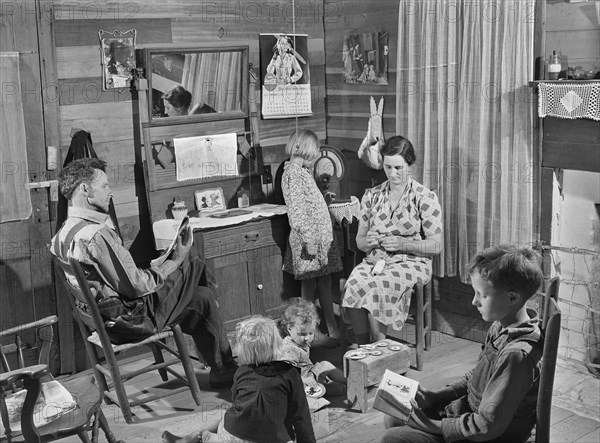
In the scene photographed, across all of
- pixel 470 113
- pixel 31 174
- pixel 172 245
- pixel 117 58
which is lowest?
pixel 172 245

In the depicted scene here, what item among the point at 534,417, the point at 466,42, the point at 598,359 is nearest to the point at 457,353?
the point at 598,359

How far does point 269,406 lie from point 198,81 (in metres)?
3.04

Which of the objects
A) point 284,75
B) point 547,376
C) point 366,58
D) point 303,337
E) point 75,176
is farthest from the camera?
point 284,75

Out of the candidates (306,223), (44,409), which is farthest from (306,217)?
(44,409)

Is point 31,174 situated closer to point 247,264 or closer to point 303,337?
point 247,264

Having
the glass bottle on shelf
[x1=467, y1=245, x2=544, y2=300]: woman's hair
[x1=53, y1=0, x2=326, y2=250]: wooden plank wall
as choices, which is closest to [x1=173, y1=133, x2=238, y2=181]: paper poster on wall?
[x1=53, y1=0, x2=326, y2=250]: wooden plank wall

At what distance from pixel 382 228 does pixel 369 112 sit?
1.28 metres

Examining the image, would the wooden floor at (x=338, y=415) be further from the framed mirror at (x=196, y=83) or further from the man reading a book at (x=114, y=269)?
the framed mirror at (x=196, y=83)

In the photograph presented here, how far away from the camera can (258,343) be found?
3297 millimetres

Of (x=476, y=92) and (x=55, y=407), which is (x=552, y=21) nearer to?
(x=476, y=92)

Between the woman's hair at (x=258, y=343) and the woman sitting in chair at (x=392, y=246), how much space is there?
1.72 metres

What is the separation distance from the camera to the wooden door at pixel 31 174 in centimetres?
486

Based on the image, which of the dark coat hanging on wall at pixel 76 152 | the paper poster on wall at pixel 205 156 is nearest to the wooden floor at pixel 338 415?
the dark coat hanging on wall at pixel 76 152

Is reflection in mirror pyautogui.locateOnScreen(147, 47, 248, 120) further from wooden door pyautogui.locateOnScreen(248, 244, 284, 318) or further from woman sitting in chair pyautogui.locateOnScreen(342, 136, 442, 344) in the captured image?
woman sitting in chair pyautogui.locateOnScreen(342, 136, 442, 344)
